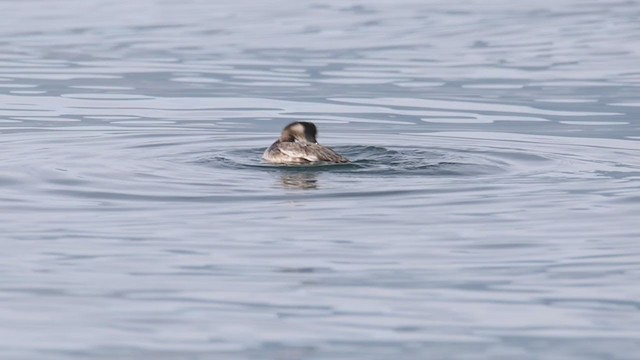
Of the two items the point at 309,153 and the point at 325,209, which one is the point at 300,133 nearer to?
the point at 309,153

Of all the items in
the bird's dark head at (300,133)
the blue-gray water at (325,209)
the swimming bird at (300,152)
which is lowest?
the blue-gray water at (325,209)

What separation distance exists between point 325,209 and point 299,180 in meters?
1.75

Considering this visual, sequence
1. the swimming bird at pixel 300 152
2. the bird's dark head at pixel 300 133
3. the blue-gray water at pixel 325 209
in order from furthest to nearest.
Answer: the bird's dark head at pixel 300 133
the swimming bird at pixel 300 152
the blue-gray water at pixel 325 209

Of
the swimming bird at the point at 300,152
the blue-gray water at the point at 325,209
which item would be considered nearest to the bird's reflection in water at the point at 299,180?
the blue-gray water at the point at 325,209

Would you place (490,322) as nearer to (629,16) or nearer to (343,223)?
(343,223)

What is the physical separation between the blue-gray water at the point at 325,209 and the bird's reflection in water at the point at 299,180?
0.13ft

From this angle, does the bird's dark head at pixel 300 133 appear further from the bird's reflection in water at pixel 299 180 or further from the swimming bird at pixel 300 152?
the bird's reflection in water at pixel 299 180

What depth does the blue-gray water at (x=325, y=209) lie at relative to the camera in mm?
9211

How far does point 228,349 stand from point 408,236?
364 cm

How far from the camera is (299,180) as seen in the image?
1521cm

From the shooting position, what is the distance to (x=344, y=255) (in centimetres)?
1141

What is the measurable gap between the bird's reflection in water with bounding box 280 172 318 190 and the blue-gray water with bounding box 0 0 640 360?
0.04 meters

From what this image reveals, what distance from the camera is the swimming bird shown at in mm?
16062

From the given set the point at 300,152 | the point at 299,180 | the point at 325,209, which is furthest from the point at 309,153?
the point at 325,209
